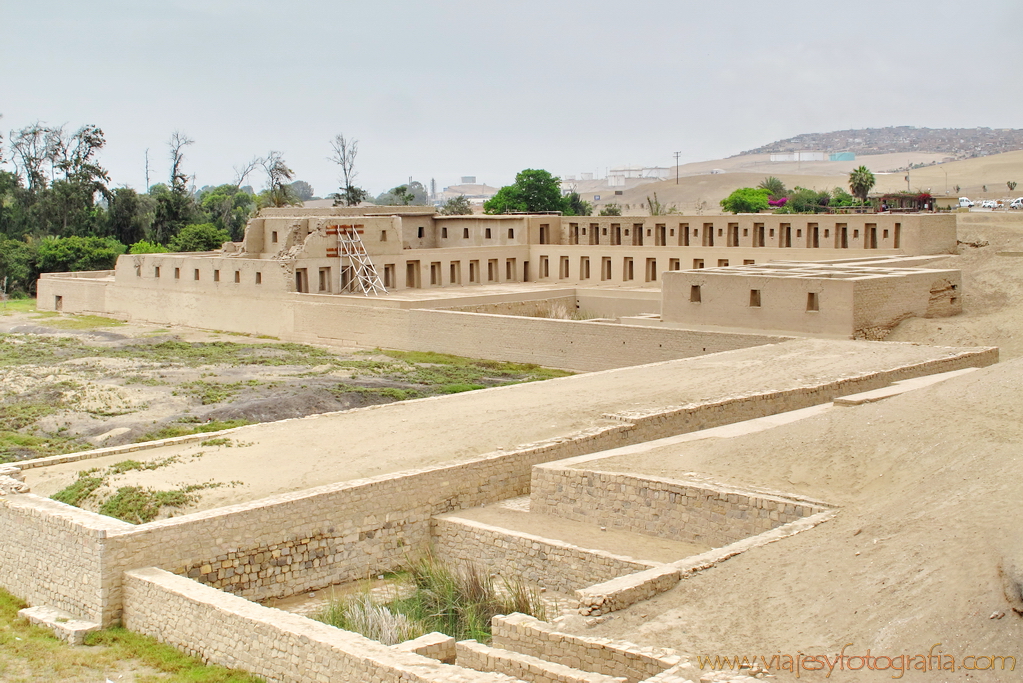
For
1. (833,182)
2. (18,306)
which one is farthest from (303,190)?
(18,306)

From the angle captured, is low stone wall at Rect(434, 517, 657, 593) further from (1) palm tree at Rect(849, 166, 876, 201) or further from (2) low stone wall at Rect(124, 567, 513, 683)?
(1) palm tree at Rect(849, 166, 876, 201)

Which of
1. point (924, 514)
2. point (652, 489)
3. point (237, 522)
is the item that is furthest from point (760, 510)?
point (237, 522)

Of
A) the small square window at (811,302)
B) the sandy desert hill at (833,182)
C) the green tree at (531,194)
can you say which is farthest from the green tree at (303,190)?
the small square window at (811,302)

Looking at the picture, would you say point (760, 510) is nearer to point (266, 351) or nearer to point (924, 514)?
point (924, 514)

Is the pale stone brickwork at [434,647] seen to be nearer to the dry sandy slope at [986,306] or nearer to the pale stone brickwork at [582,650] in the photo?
A: the pale stone brickwork at [582,650]

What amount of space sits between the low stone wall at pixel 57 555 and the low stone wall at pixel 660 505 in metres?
4.40

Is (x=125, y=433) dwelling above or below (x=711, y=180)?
below

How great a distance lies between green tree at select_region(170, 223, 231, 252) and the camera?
163 ft

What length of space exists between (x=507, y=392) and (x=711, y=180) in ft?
331

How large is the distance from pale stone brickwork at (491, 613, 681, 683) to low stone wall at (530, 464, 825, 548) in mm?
3190

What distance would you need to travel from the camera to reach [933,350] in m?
20.3

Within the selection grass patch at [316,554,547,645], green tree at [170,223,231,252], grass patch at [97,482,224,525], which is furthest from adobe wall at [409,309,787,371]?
green tree at [170,223,231,252]

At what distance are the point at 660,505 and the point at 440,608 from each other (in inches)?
98.6

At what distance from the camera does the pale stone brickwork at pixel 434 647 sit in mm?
8844
